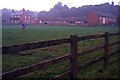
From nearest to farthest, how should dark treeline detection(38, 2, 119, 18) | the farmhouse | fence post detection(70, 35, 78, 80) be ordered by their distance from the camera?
1. fence post detection(70, 35, 78, 80)
2. dark treeline detection(38, 2, 119, 18)
3. the farmhouse

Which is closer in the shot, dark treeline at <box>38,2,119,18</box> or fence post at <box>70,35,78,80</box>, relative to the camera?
fence post at <box>70,35,78,80</box>

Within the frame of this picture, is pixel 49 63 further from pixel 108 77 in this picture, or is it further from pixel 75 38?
pixel 108 77

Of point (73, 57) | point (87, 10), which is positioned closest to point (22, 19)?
point (87, 10)

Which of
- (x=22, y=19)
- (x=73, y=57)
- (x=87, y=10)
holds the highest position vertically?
(x=87, y=10)

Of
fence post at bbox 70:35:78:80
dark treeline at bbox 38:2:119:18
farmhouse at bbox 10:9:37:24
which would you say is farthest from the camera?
farmhouse at bbox 10:9:37:24

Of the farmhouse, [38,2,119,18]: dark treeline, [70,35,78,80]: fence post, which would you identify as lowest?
[70,35,78,80]: fence post

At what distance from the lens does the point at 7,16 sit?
445 ft

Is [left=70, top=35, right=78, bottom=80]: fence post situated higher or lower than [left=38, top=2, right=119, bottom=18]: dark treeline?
lower

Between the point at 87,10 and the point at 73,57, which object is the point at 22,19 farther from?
the point at 73,57

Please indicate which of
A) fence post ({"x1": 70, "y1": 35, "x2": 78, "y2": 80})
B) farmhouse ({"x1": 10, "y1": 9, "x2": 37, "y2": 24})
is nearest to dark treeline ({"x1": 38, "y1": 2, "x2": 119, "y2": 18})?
farmhouse ({"x1": 10, "y1": 9, "x2": 37, "y2": 24})

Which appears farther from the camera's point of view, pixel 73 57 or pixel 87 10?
pixel 87 10

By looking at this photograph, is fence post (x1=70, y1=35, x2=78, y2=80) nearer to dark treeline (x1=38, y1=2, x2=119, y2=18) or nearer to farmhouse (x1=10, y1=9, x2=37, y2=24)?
dark treeline (x1=38, y1=2, x2=119, y2=18)

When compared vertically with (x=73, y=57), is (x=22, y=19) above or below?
above

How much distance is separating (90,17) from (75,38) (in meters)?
97.9
